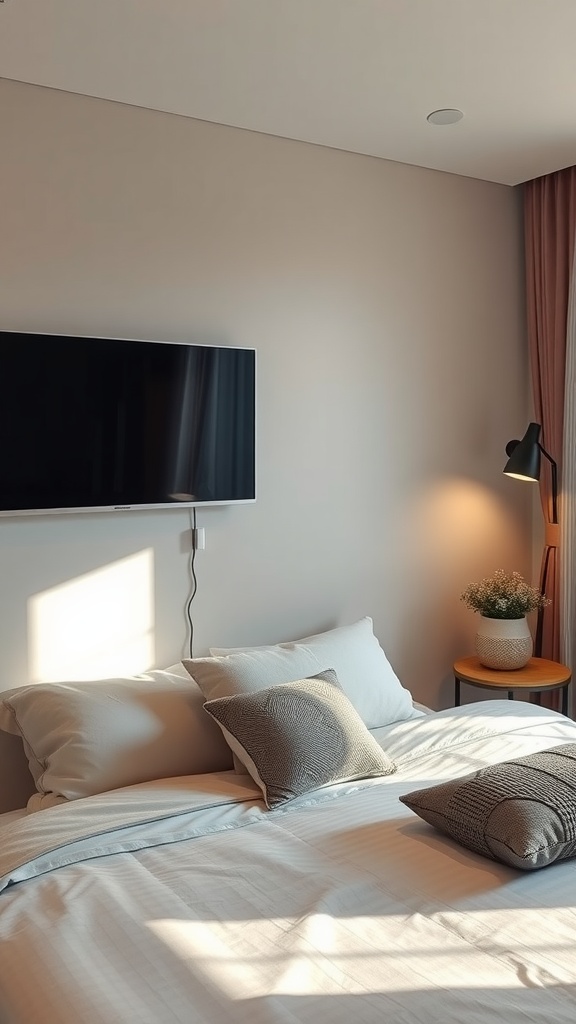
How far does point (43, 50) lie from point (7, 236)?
0.52 meters

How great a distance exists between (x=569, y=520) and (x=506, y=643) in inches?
24.6

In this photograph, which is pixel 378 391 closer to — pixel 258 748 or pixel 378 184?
pixel 378 184

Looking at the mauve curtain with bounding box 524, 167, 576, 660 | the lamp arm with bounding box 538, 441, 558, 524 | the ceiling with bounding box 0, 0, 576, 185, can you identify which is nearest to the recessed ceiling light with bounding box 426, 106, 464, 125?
the ceiling with bounding box 0, 0, 576, 185

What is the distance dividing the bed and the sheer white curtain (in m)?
0.76

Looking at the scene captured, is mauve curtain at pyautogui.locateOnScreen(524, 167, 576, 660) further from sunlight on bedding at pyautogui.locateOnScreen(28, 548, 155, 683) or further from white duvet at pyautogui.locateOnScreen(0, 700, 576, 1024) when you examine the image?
sunlight on bedding at pyautogui.locateOnScreen(28, 548, 155, 683)

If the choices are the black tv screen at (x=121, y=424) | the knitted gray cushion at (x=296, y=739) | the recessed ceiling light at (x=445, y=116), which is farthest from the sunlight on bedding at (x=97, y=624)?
the recessed ceiling light at (x=445, y=116)

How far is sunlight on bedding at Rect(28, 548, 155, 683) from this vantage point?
9.37 feet

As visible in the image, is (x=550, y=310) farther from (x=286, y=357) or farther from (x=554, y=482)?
(x=286, y=357)

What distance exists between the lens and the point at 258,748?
2492 mm

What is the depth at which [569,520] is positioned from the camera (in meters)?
3.84

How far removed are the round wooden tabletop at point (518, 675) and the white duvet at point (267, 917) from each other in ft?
3.27

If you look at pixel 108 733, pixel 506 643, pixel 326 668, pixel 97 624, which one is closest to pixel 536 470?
pixel 506 643

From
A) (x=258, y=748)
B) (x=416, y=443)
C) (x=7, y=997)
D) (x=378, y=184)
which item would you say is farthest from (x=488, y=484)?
(x=7, y=997)

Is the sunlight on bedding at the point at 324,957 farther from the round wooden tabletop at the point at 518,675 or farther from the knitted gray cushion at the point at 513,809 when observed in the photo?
the round wooden tabletop at the point at 518,675
